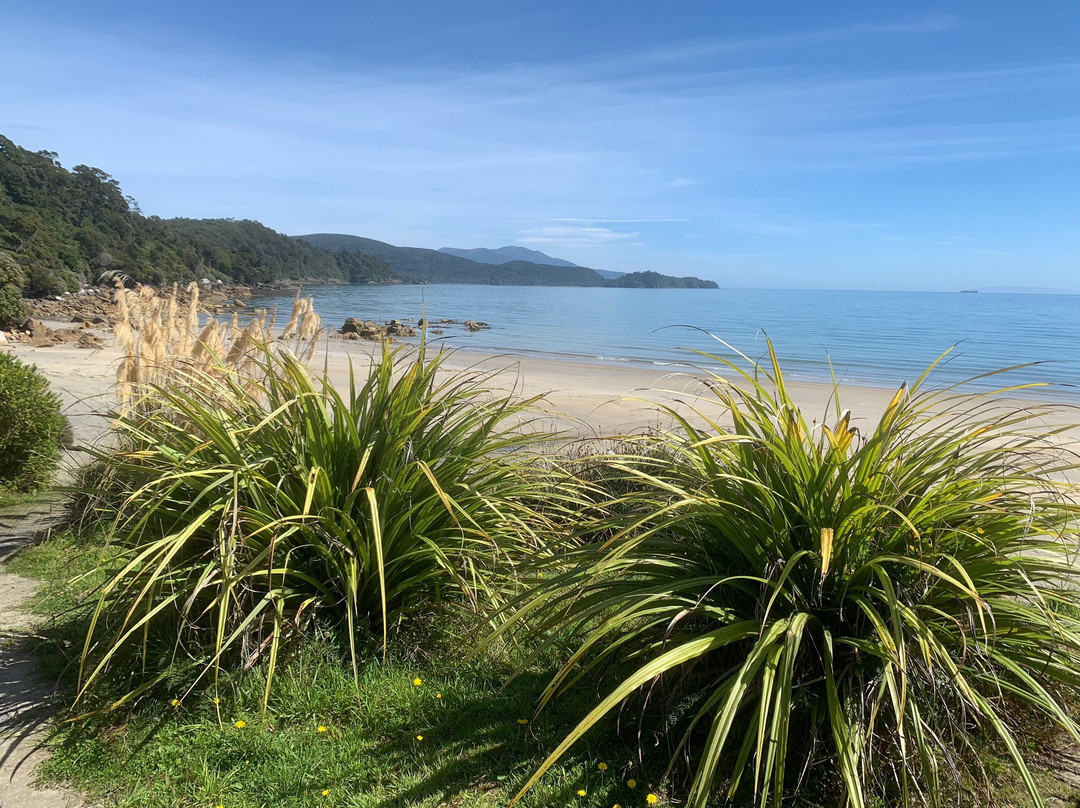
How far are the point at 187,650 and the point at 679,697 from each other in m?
2.03

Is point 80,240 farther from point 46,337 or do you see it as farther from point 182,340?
point 182,340

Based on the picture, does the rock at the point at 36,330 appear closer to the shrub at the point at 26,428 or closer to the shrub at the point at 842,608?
the shrub at the point at 26,428

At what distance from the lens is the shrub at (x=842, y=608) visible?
236 cm

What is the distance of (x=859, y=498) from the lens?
2.53 m

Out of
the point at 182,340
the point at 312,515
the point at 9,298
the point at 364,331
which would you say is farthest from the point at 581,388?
the point at 9,298

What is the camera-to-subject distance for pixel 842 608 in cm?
257

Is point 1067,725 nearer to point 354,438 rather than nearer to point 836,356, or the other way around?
point 354,438

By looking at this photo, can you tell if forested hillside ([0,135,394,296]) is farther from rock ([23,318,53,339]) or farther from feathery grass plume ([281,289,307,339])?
feathery grass plume ([281,289,307,339])

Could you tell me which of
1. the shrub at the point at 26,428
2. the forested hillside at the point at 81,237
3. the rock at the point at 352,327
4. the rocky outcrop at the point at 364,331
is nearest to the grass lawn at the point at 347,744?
the shrub at the point at 26,428

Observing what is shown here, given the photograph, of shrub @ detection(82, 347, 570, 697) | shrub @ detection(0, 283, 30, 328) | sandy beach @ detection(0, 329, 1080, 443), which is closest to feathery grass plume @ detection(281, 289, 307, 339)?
shrub @ detection(82, 347, 570, 697)

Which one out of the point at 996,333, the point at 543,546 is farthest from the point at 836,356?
the point at 543,546

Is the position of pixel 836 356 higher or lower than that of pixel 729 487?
lower

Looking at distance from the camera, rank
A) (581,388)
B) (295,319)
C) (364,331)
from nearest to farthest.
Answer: (295,319) → (581,388) → (364,331)

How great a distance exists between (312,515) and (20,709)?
1461 mm
